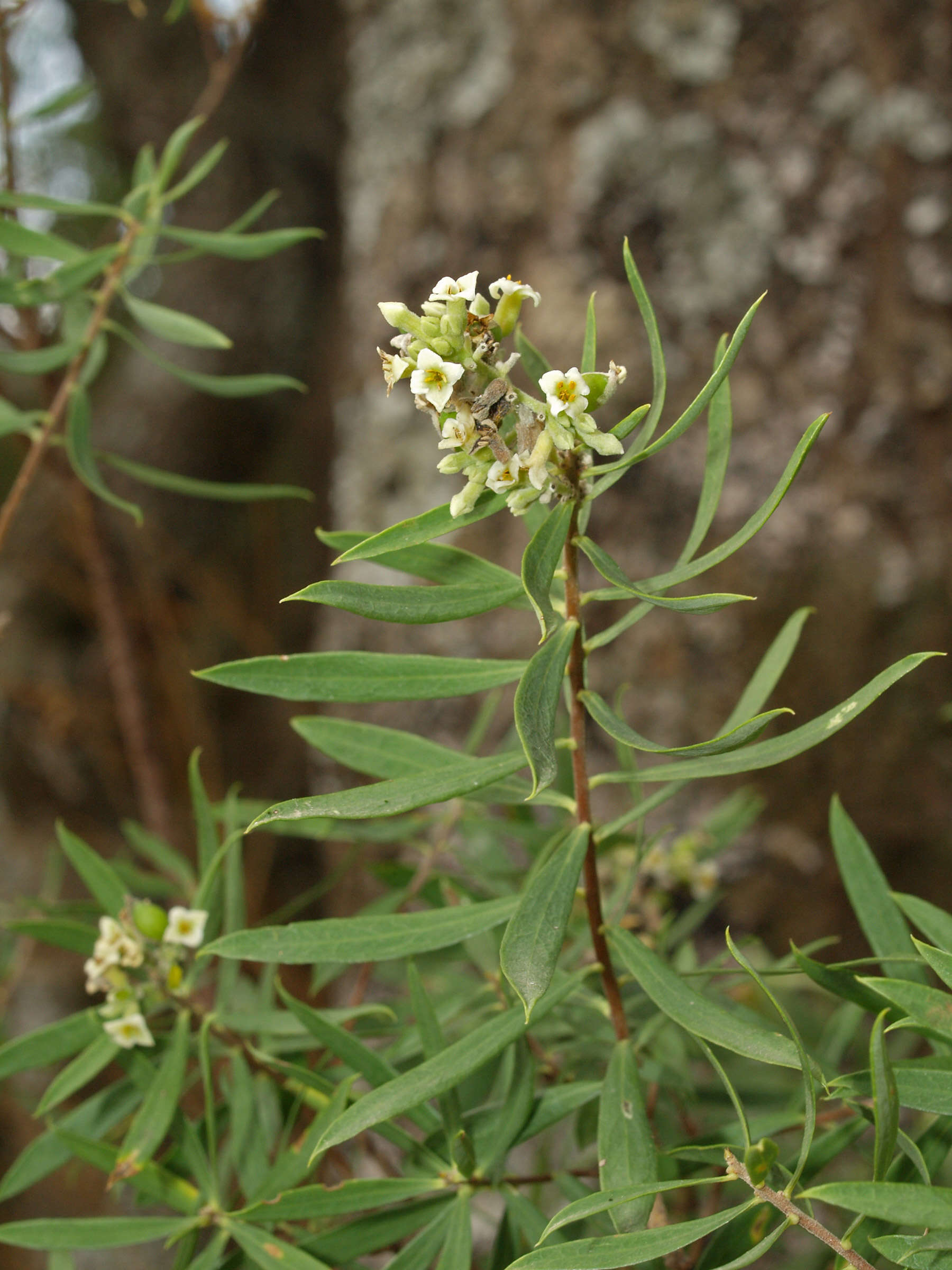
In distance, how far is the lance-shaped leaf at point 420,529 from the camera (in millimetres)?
491

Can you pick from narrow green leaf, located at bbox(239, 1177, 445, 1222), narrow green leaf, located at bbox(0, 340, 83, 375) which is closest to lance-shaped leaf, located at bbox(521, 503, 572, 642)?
narrow green leaf, located at bbox(239, 1177, 445, 1222)

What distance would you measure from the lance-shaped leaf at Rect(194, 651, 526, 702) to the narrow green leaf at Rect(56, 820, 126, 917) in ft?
0.91

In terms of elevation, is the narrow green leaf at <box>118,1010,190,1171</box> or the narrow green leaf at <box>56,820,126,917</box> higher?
the narrow green leaf at <box>56,820,126,917</box>

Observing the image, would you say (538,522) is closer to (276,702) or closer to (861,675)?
(861,675)

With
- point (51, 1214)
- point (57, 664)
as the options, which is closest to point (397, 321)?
point (57, 664)

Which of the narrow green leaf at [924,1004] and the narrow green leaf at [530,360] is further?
the narrow green leaf at [530,360]

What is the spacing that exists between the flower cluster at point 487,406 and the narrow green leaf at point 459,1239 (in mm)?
426

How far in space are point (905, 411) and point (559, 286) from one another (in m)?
0.60

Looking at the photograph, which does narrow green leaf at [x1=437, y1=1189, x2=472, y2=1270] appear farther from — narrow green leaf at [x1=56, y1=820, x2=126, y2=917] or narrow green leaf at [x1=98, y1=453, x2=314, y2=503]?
narrow green leaf at [x1=98, y1=453, x2=314, y2=503]

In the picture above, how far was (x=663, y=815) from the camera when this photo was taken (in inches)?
61.6

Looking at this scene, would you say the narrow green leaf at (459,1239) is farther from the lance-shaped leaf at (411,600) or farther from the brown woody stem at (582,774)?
the lance-shaped leaf at (411,600)

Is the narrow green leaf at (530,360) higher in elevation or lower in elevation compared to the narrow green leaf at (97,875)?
higher

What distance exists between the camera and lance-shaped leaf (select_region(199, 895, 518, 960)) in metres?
0.55

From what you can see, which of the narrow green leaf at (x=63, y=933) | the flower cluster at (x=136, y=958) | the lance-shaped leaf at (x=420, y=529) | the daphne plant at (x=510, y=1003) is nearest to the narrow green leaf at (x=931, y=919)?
the daphne plant at (x=510, y=1003)
